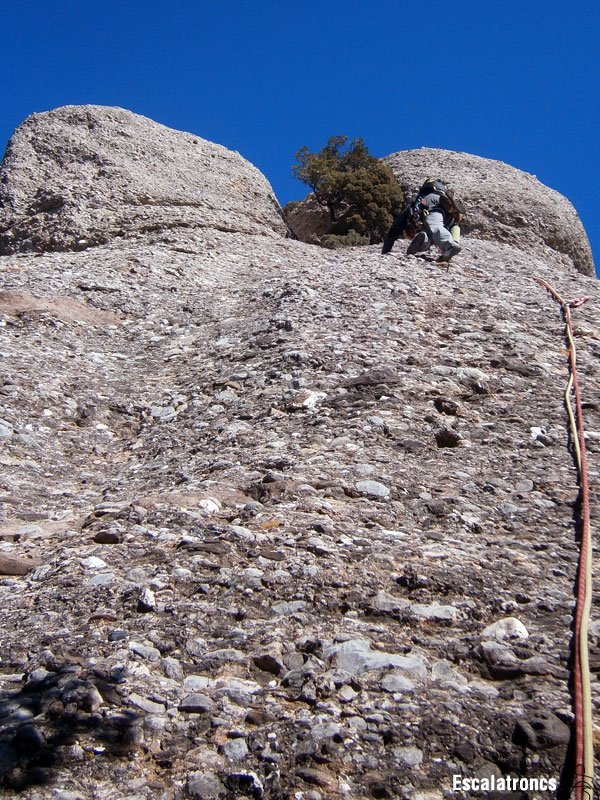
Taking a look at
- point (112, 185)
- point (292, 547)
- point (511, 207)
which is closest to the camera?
point (292, 547)

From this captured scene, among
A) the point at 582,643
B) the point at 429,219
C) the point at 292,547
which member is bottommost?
the point at 582,643

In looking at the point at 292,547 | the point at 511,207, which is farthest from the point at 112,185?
the point at 292,547

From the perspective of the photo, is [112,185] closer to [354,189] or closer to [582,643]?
[354,189]

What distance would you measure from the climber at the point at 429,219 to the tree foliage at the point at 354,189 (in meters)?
6.36

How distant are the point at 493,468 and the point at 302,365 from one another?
8.31ft

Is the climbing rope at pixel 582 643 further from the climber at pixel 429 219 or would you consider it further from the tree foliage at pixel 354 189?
the tree foliage at pixel 354 189

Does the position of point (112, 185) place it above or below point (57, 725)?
above

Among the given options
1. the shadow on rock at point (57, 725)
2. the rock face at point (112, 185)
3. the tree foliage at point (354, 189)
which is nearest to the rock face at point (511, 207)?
the tree foliage at point (354, 189)

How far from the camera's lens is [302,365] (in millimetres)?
7285

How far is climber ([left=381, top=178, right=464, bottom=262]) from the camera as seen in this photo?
39.1 feet

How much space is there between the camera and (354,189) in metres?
20.6

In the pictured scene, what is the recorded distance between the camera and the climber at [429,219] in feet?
39.1

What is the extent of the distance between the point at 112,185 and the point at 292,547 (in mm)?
12331

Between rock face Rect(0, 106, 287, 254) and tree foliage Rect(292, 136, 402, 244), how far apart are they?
3.66 meters
